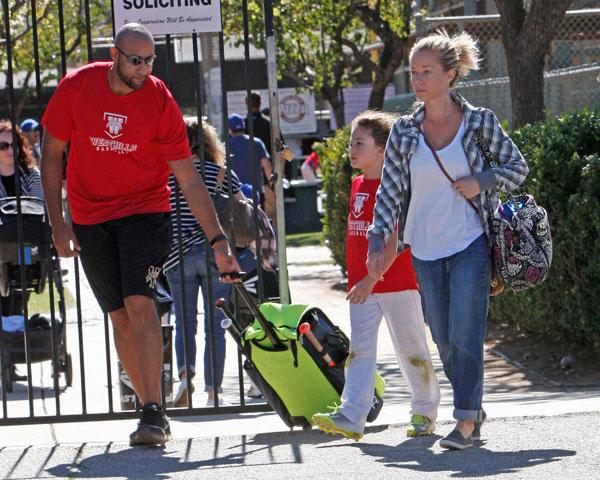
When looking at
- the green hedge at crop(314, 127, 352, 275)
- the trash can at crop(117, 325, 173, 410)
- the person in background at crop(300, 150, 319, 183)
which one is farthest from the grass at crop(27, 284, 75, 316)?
the person in background at crop(300, 150, 319, 183)

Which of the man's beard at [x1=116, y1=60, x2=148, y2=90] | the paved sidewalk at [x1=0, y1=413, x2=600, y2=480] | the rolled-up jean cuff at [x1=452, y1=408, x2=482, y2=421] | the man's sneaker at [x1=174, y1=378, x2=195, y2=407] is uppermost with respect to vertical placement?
the man's beard at [x1=116, y1=60, x2=148, y2=90]

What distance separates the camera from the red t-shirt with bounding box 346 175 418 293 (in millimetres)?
6488

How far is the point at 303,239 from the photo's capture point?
2503 centimetres

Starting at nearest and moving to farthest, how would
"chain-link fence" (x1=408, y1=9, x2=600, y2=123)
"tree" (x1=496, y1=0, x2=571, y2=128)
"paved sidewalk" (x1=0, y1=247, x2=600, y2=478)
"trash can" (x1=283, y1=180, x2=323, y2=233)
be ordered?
"paved sidewalk" (x1=0, y1=247, x2=600, y2=478)
"tree" (x1=496, y1=0, x2=571, y2=128)
"chain-link fence" (x1=408, y1=9, x2=600, y2=123)
"trash can" (x1=283, y1=180, x2=323, y2=233)

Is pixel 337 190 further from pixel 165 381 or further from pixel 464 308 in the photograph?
pixel 464 308

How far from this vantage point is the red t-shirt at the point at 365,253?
649 centimetres

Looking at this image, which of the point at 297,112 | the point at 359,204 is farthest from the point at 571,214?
the point at 297,112

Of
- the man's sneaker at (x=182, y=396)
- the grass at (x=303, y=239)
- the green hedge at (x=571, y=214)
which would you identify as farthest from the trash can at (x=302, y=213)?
the man's sneaker at (x=182, y=396)

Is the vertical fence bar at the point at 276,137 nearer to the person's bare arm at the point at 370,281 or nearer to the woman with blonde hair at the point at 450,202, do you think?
the person's bare arm at the point at 370,281

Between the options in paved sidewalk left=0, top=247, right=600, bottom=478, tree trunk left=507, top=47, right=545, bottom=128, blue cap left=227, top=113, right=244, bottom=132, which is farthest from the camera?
tree trunk left=507, top=47, right=545, bottom=128

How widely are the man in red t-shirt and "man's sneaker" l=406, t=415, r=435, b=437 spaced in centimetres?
113

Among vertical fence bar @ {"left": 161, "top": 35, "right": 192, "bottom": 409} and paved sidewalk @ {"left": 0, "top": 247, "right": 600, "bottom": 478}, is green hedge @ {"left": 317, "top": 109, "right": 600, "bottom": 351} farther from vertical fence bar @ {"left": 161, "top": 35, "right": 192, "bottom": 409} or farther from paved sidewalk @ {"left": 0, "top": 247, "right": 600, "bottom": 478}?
vertical fence bar @ {"left": 161, "top": 35, "right": 192, "bottom": 409}

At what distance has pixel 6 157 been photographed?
1021cm

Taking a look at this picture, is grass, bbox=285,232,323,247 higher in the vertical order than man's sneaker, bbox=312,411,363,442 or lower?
lower
